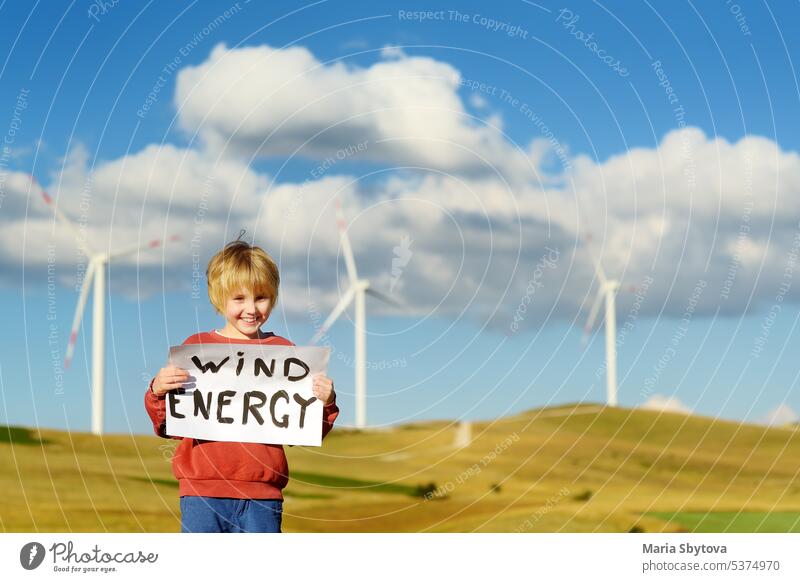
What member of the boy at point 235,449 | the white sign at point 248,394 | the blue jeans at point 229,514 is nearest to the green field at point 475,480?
the white sign at point 248,394

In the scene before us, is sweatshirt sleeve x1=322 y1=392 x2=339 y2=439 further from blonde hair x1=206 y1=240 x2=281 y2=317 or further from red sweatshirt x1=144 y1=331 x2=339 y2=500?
blonde hair x1=206 y1=240 x2=281 y2=317

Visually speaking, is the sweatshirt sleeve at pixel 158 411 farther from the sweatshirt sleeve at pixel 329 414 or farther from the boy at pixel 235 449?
the sweatshirt sleeve at pixel 329 414

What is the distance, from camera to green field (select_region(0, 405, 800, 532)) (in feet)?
75.6

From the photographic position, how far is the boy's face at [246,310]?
12125 millimetres

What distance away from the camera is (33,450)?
27125mm

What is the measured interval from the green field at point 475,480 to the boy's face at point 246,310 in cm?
1114

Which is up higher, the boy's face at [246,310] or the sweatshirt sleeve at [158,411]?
the boy's face at [246,310]

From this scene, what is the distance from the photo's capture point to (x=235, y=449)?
1221 cm

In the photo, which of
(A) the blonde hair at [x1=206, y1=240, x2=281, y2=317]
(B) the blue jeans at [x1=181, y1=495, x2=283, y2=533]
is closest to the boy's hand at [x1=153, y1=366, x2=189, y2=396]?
(A) the blonde hair at [x1=206, y1=240, x2=281, y2=317]

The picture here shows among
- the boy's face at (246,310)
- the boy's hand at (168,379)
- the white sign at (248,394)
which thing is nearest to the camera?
the boy's face at (246,310)
